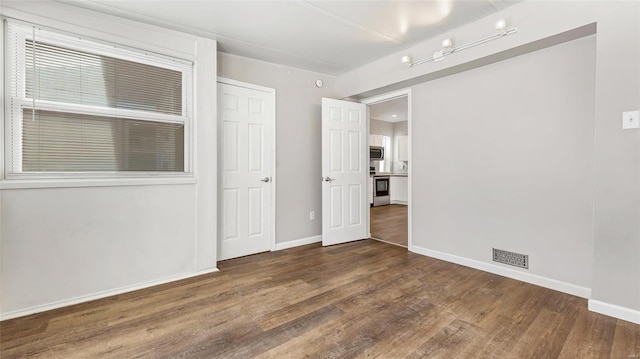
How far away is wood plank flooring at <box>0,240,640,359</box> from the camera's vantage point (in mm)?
1651

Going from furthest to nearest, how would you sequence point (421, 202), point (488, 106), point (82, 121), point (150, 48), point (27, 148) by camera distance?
point (421, 202), point (488, 106), point (150, 48), point (82, 121), point (27, 148)

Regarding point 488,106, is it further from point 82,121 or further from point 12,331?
point 12,331

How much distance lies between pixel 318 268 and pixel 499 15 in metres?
3.00

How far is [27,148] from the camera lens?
217cm

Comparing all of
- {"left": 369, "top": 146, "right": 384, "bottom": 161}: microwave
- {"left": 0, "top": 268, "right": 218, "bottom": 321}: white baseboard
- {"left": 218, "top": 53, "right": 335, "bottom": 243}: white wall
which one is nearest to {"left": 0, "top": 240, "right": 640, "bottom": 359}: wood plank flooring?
{"left": 0, "top": 268, "right": 218, "bottom": 321}: white baseboard

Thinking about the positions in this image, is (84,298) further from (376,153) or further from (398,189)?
(398,189)

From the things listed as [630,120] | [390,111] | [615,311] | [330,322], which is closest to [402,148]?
[390,111]

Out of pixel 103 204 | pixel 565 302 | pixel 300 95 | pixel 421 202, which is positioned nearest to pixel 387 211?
pixel 421 202

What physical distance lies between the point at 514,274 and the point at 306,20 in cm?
317

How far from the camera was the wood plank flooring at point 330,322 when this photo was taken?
1.65 metres

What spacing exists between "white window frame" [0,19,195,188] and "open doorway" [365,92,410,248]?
3930 mm

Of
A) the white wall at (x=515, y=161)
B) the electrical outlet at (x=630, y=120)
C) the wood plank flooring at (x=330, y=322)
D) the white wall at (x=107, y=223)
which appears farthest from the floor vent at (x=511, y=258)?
the white wall at (x=107, y=223)

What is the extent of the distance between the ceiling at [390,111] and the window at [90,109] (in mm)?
3911

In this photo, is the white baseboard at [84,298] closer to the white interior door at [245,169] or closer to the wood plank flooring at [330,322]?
the wood plank flooring at [330,322]
